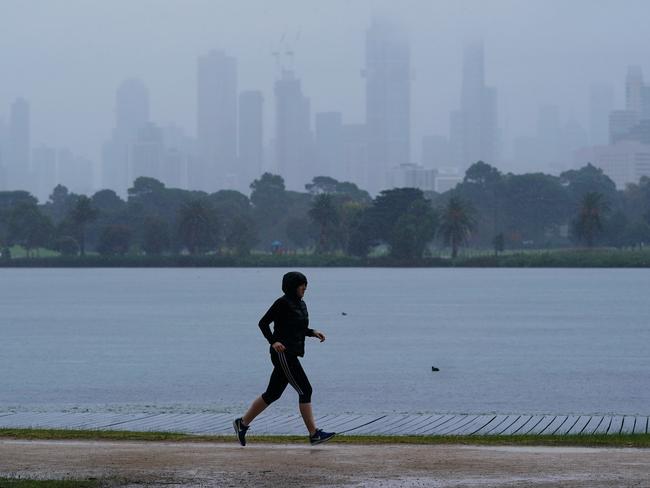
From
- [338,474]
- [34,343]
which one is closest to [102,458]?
[338,474]

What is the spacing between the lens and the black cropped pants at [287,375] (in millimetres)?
17234

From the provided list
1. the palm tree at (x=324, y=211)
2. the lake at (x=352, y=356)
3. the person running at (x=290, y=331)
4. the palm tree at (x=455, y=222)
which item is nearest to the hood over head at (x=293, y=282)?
the person running at (x=290, y=331)

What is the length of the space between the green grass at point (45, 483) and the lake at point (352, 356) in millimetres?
16501

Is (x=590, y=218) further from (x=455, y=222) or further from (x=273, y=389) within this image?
(x=273, y=389)

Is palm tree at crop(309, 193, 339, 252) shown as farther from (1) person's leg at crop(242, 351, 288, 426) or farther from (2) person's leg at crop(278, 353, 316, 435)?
(2) person's leg at crop(278, 353, 316, 435)

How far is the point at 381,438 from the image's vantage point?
18.9 meters

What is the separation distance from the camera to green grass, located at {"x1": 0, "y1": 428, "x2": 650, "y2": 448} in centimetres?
1840

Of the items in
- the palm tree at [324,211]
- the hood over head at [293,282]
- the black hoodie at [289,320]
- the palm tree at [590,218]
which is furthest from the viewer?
the palm tree at [324,211]

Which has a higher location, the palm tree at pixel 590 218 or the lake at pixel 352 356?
the palm tree at pixel 590 218

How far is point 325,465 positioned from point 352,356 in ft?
118

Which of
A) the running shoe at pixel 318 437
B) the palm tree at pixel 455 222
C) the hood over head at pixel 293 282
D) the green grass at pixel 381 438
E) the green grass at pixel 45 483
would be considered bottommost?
the green grass at pixel 381 438

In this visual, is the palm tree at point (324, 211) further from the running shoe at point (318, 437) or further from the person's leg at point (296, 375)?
the person's leg at point (296, 375)

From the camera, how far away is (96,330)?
72625mm

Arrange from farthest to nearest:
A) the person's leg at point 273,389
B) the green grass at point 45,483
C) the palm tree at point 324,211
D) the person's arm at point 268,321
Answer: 1. the palm tree at point 324,211
2. the person's leg at point 273,389
3. the person's arm at point 268,321
4. the green grass at point 45,483
